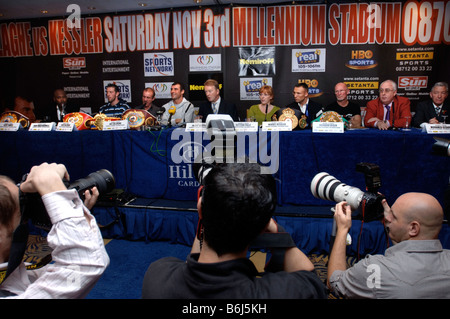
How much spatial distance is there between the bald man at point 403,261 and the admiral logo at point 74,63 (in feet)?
17.5

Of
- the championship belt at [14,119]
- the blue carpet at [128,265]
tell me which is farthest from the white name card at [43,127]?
the blue carpet at [128,265]

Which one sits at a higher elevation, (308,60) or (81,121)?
(308,60)

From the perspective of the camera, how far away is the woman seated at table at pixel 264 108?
3.65 meters

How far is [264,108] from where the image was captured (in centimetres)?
385

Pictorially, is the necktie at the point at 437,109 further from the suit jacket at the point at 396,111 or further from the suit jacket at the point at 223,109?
the suit jacket at the point at 223,109

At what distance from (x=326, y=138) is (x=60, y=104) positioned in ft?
12.9

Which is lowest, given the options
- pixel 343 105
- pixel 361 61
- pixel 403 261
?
pixel 403 261

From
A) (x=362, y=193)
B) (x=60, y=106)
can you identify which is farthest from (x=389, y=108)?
(x=60, y=106)

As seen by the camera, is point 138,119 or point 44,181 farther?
point 138,119

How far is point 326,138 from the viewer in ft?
8.23

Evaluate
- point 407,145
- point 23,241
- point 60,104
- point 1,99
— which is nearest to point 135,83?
point 60,104

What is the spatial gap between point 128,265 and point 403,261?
1.91 m

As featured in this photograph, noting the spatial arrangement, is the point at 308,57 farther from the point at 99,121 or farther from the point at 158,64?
the point at 99,121
